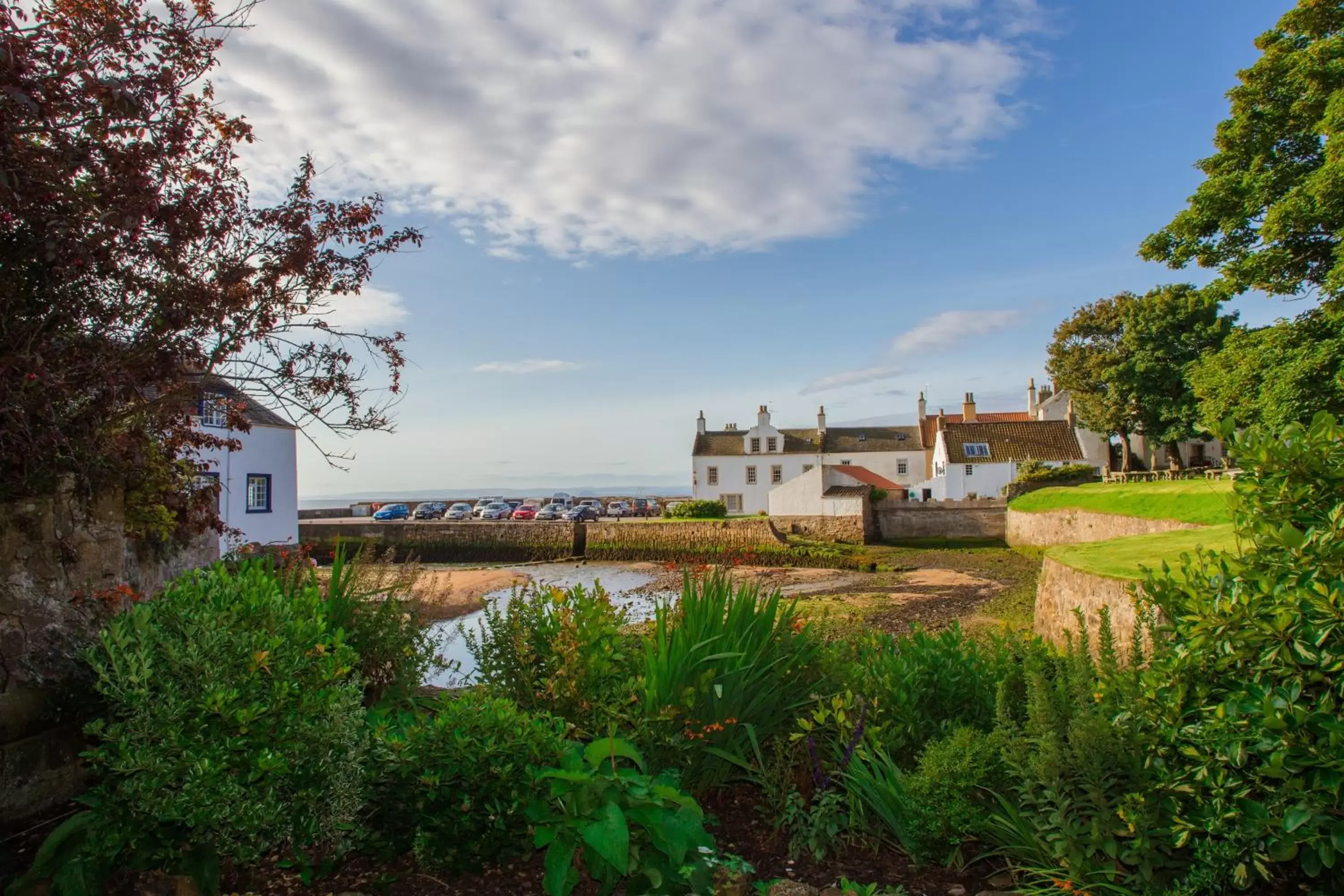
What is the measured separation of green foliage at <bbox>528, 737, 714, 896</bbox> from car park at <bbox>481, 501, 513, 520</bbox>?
5047 centimetres

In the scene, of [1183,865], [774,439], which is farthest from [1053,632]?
[774,439]

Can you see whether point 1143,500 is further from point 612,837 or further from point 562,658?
point 612,837

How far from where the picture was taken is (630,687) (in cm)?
362

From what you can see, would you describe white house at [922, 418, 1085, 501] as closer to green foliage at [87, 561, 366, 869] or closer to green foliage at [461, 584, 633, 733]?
green foliage at [461, 584, 633, 733]

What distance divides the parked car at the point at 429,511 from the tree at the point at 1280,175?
4586cm

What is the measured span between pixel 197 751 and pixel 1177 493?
3097 centimetres

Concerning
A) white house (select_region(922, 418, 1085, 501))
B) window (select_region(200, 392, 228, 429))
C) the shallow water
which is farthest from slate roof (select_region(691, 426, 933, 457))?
window (select_region(200, 392, 228, 429))

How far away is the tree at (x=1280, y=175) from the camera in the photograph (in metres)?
17.4

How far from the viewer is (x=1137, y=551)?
1190 cm

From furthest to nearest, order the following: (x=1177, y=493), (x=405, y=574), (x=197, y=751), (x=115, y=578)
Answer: (x=1177, y=493) < (x=405, y=574) < (x=115, y=578) < (x=197, y=751)

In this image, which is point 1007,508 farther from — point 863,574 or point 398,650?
point 398,650

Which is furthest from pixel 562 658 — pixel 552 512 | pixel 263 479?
pixel 552 512

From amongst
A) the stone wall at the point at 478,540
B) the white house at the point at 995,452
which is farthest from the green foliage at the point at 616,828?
the white house at the point at 995,452

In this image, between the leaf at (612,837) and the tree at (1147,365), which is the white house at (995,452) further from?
the leaf at (612,837)
